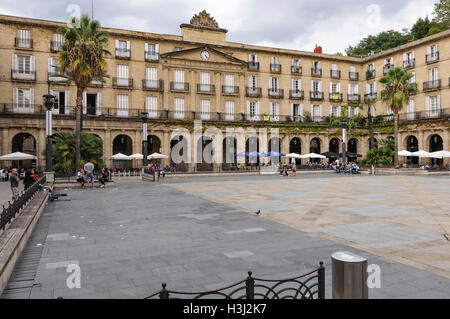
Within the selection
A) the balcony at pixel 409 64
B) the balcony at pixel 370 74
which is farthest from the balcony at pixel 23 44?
the balcony at pixel 409 64

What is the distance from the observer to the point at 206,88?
43281 mm

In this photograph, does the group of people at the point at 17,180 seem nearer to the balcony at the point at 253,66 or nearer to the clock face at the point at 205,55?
the clock face at the point at 205,55

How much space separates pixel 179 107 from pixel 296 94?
54.2ft

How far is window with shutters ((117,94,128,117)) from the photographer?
39281 millimetres

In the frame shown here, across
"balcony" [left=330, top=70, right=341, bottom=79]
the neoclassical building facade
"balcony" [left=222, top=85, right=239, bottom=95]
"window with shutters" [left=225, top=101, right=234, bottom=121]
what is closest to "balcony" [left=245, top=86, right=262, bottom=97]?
the neoclassical building facade

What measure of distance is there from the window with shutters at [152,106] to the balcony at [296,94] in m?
18.3

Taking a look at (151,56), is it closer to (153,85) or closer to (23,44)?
(153,85)

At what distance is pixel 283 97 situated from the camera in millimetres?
47156

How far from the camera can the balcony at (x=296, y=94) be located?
156 feet

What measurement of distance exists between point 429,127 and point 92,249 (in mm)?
43133

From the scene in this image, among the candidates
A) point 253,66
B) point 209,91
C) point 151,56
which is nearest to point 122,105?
point 151,56

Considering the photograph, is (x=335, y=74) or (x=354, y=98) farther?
(x=354, y=98)
